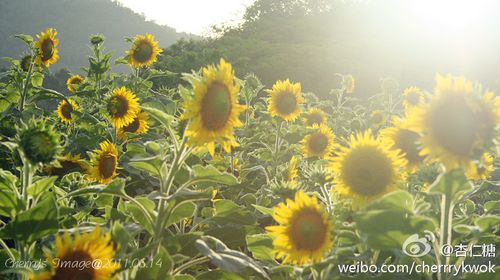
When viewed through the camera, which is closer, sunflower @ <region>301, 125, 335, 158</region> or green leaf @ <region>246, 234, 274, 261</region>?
green leaf @ <region>246, 234, 274, 261</region>

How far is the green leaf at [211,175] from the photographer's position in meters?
1.79

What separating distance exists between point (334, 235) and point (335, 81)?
17303mm

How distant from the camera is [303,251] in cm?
172

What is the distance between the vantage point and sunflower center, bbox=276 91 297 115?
4578mm

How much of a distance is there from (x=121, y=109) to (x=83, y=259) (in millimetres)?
2369

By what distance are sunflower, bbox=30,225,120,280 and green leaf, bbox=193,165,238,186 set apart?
51 cm

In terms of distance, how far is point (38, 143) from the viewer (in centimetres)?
168

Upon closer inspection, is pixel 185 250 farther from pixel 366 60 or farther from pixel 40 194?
pixel 366 60

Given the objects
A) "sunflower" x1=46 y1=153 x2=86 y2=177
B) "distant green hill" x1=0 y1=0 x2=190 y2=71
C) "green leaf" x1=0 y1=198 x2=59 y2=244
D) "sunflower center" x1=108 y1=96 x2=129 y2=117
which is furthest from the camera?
→ "distant green hill" x1=0 y1=0 x2=190 y2=71

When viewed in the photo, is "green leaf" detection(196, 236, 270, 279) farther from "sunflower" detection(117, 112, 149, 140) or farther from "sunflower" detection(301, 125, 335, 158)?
"sunflower" detection(301, 125, 335, 158)

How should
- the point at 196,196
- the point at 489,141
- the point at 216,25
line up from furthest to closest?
the point at 216,25 → the point at 196,196 → the point at 489,141

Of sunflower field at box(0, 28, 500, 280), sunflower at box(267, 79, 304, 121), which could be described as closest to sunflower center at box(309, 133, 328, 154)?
sunflower at box(267, 79, 304, 121)

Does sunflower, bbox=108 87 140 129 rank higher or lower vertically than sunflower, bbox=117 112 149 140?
higher

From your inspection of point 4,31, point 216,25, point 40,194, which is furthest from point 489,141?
point 4,31
